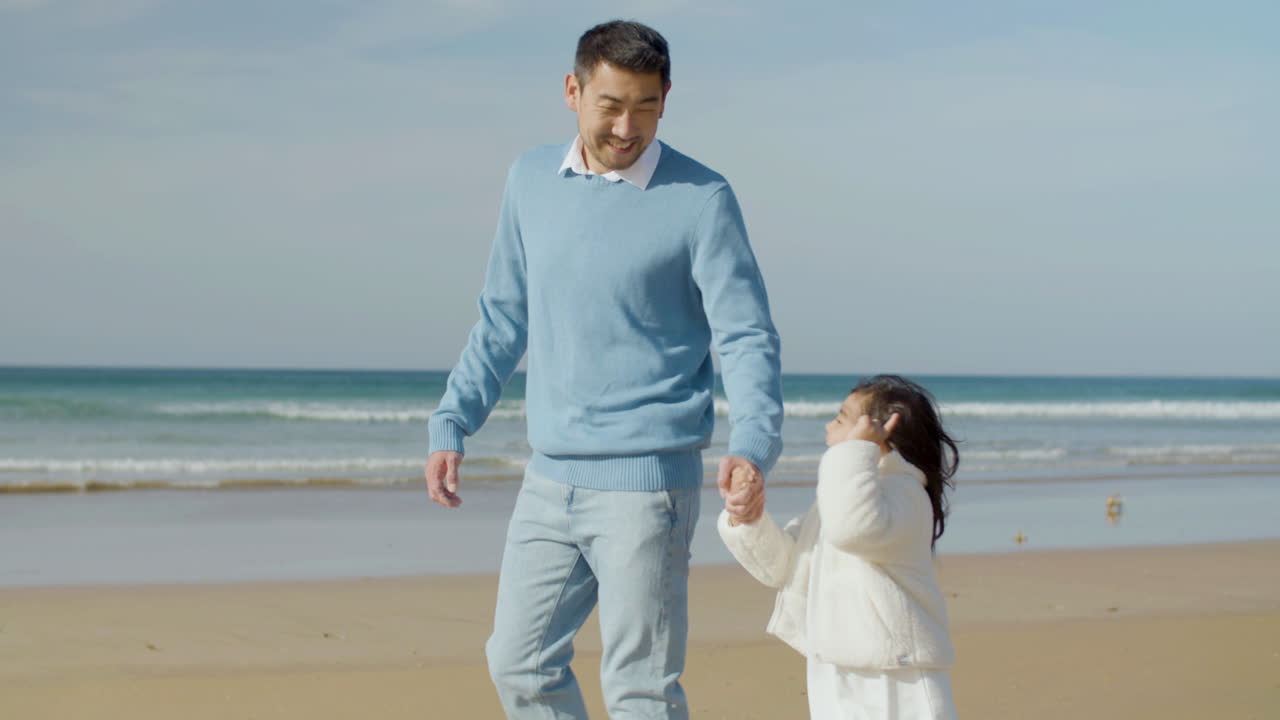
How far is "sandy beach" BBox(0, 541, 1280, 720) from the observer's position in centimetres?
445

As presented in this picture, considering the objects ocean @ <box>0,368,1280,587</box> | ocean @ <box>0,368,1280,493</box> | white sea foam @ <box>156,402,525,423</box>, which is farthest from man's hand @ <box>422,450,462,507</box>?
white sea foam @ <box>156,402,525,423</box>

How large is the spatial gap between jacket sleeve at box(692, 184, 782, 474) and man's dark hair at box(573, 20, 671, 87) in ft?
0.95

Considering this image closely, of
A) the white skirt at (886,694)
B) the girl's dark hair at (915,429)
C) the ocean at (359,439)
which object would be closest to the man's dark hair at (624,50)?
the girl's dark hair at (915,429)

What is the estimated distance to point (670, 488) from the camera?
2.48 meters

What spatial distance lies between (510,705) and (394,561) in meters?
5.10

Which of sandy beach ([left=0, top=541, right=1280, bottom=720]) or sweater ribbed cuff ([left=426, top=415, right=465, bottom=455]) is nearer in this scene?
sweater ribbed cuff ([left=426, top=415, right=465, bottom=455])

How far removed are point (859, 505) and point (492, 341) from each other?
928 millimetres

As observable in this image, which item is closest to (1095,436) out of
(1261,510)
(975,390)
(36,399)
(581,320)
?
(1261,510)

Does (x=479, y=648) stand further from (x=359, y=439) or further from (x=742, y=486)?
(x=359, y=439)

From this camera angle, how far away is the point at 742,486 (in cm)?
234

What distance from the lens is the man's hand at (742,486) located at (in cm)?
234

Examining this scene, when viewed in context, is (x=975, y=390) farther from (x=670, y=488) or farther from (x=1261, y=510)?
(x=670, y=488)

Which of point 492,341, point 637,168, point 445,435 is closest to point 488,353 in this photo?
point 492,341

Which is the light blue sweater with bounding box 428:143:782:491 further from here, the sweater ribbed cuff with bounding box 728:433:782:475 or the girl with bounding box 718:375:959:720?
the girl with bounding box 718:375:959:720
